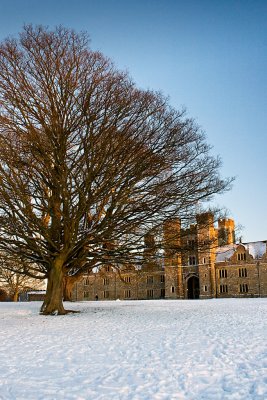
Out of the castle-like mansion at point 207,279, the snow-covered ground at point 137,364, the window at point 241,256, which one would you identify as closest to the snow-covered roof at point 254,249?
the castle-like mansion at point 207,279

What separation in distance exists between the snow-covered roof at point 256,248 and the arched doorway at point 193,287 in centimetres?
1036

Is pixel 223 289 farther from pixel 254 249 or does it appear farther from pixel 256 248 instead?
pixel 256 248

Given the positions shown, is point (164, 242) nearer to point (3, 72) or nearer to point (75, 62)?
point (75, 62)

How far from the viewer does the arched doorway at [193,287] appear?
6712 centimetres

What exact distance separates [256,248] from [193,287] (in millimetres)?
12804

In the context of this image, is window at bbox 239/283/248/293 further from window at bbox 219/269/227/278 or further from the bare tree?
the bare tree

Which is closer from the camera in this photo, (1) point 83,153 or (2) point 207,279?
(1) point 83,153

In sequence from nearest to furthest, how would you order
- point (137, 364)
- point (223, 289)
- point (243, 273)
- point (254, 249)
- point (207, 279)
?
1. point (137, 364)
2. point (243, 273)
3. point (254, 249)
4. point (223, 289)
5. point (207, 279)

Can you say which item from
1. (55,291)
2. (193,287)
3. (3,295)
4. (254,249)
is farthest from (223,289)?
(55,291)

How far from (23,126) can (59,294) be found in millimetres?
7876

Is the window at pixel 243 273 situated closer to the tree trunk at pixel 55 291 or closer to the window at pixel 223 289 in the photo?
the window at pixel 223 289

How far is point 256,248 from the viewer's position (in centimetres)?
6234

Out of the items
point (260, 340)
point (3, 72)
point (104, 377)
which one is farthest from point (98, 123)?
point (104, 377)

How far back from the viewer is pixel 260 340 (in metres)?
9.16
